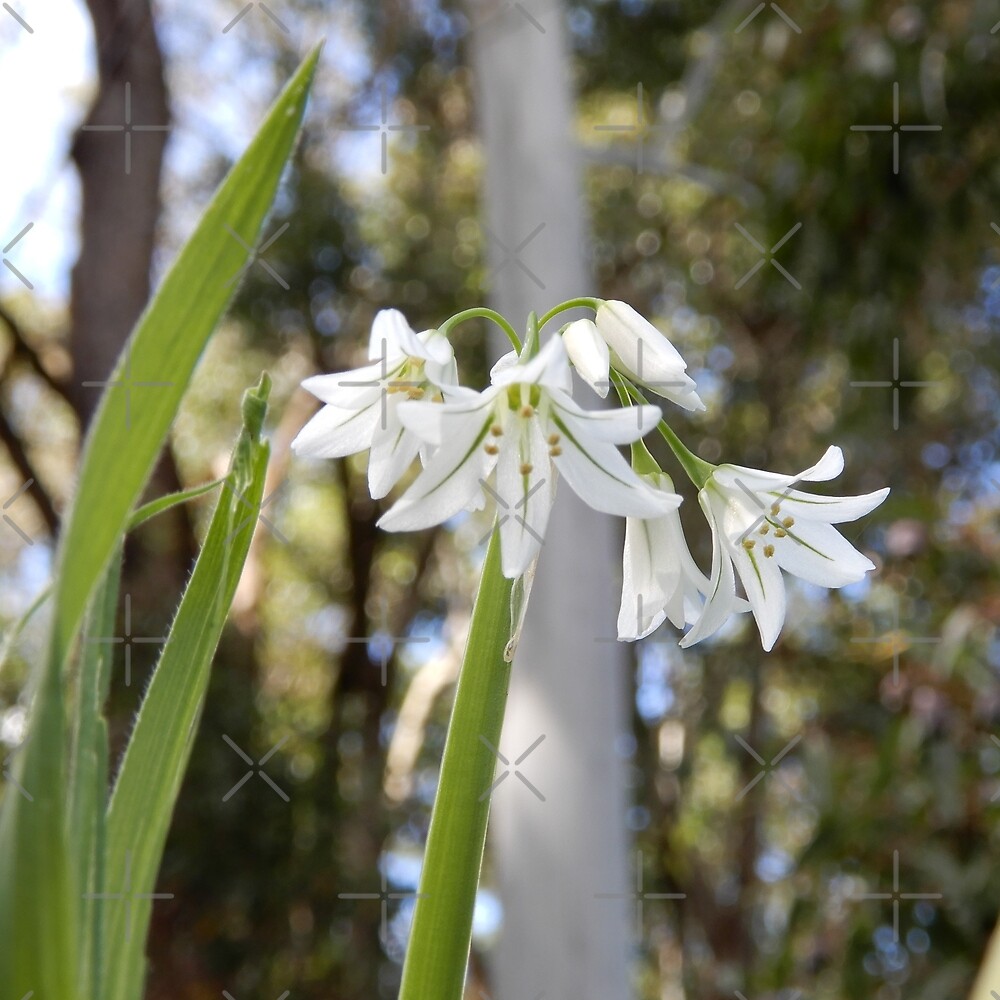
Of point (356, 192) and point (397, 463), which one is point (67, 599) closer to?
point (397, 463)

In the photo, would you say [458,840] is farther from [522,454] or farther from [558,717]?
[558,717]

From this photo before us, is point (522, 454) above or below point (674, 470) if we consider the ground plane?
below
